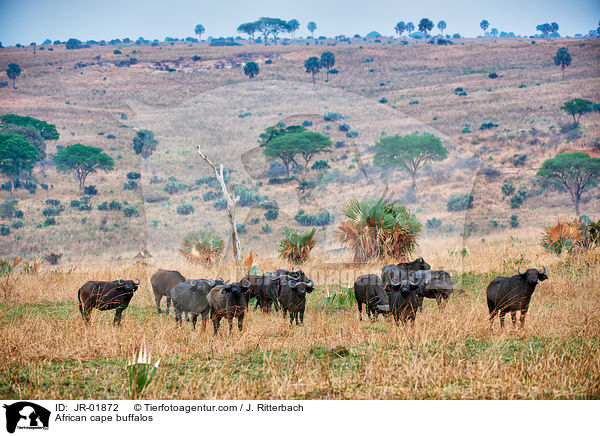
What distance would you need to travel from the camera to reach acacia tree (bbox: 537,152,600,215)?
4031 centimetres

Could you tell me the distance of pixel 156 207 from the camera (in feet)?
147

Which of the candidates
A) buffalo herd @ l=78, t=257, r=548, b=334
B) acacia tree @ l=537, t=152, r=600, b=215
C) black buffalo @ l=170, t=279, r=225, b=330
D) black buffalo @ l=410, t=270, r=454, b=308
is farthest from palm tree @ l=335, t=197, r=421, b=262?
acacia tree @ l=537, t=152, r=600, b=215

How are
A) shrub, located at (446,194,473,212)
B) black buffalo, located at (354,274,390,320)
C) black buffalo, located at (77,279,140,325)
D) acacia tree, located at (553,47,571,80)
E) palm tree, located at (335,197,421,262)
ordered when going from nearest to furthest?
1. black buffalo, located at (77,279,140,325)
2. black buffalo, located at (354,274,390,320)
3. palm tree, located at (335,197,421,262)
4. shrub, located at (446,194,473,212)
5. acacia tree, located at (553,47,571,80)

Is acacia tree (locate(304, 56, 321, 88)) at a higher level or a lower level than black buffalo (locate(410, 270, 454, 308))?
higher

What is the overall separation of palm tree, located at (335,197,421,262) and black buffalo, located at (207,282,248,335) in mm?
7585

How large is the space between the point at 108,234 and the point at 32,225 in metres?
6.92

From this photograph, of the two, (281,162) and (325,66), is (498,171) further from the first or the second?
(325,66)

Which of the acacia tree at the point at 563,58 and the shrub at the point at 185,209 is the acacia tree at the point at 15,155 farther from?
the acacia tree at the point at 563,58

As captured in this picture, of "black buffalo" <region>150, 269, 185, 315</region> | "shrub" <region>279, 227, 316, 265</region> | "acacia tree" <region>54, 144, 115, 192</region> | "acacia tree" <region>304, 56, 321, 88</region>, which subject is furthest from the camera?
"acacia tree" <region>304, 56, 321, 88</region>

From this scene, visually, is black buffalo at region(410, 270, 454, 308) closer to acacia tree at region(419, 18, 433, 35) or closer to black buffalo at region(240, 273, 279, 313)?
black buffalo at region(240, 273, 279, 313)

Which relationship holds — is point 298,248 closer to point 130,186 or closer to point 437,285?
point 437,285

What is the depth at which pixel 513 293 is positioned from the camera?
776 cm

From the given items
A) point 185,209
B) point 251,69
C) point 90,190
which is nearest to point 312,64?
point 251,69
